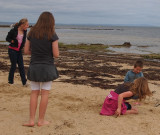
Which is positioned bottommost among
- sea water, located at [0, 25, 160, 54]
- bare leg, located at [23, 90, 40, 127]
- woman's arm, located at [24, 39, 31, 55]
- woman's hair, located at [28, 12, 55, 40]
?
sea water, located at [0, 25, 160, 54]

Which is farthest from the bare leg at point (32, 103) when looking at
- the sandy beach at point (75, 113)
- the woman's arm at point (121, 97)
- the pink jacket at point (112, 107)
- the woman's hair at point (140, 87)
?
the woman's hair at point (140, 87)

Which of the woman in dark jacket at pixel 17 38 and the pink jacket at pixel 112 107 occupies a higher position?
the woman in dark jacket at pixel 17 38

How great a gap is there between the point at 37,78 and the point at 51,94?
256cm

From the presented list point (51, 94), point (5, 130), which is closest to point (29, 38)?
point (5, 130)

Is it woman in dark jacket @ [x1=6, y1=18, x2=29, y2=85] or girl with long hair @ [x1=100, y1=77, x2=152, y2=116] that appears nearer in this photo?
girl with long hair @ [x1=100, y1=77, x2=152, y2=116]

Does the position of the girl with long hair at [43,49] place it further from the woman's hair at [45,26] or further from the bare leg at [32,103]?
the bare leg at [32,103]

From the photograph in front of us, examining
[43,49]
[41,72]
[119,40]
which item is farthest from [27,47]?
[119,40]

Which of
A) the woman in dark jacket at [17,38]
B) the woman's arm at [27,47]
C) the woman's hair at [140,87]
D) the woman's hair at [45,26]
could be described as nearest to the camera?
the woman's hair at [45,26]

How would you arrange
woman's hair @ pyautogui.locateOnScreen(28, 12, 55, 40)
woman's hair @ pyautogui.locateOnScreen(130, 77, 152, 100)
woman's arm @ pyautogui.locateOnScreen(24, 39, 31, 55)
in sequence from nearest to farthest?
1. woman's hair @ pyautogui.locateOnScreen(28, 12, 55, 40)
2. woman's arm @ pyautogui.locateOnScreen(24, 39, 31, 55)
3. woman's hair @ pyautogui.locateOnScreen(130, 77, 152, 100)

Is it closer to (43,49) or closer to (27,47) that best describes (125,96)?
(43,49)

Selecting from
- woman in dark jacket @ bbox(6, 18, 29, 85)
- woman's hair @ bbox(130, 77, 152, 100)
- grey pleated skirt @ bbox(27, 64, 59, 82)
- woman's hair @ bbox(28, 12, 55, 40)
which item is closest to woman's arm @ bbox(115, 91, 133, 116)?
woman's hair @ bbox(130, 77, 152, 100)

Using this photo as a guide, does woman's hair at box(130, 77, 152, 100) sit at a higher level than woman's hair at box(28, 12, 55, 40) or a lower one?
lower

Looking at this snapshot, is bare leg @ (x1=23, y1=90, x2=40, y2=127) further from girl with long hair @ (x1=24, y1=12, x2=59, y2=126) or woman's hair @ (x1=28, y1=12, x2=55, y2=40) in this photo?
woman's hair @ (x1=28, y1=12, x2=55, y2=40)

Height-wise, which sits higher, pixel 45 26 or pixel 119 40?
pixel 45 26
